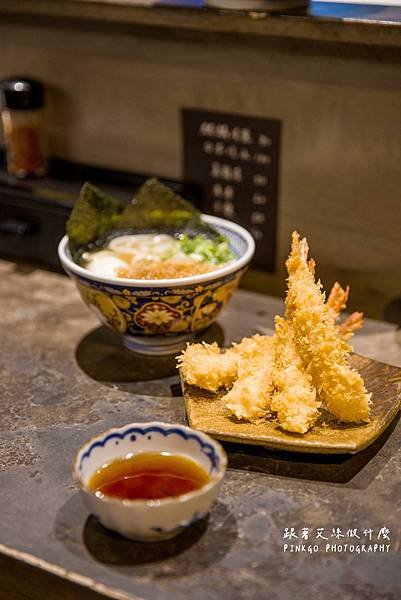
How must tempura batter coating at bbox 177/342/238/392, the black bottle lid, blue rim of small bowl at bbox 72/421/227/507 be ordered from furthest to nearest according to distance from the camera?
1. the black bottle lid
2. tempura batter coating at bbox 177/342/238/392
3. blue rim of small bowl at bbox 72/421/227/507

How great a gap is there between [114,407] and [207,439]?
0.32 metres

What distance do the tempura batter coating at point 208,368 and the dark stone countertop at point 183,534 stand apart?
9 centimetres

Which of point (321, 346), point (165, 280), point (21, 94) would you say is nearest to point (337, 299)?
point (321, 346)

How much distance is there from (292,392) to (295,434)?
68 mm

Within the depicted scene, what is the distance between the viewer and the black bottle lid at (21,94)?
2041mm

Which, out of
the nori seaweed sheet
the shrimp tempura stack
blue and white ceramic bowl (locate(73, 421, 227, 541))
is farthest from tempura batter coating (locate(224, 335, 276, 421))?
the nori seaweed sheet

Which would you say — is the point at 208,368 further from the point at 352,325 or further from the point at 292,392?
the point at 352,325

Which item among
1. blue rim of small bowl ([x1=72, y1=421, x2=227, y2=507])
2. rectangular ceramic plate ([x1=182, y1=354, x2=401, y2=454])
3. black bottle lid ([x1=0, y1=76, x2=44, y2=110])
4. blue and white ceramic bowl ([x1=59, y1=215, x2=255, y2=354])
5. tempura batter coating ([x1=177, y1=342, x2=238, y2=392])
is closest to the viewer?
blue rim of small bowl ([x1=72, y1=421, x2=227, y2=507])

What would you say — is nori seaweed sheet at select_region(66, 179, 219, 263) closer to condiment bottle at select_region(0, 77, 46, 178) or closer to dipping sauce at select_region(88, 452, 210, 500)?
condiment bottle at select_region(0, 77, 46, 178)

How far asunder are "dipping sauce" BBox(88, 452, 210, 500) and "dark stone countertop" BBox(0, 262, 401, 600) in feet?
0.19

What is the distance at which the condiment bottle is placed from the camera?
2053 mm

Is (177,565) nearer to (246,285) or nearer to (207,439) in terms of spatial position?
(207,439)

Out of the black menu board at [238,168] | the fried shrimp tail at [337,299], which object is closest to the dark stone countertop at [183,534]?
the fried shrimp tail at [337,299]

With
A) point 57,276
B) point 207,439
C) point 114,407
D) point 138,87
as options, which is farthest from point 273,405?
point 138,87
